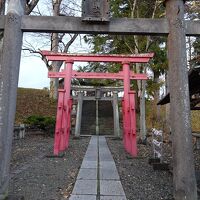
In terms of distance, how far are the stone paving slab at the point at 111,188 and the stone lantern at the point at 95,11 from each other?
2625 millimetres

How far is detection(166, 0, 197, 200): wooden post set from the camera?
13.1 ft

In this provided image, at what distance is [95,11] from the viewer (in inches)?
169

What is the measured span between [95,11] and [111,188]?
2827mm

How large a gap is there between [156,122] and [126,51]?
820 centimetres

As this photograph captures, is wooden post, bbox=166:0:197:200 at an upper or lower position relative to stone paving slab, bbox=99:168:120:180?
upper

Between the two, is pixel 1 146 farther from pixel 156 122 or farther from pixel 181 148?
pixel 156 122

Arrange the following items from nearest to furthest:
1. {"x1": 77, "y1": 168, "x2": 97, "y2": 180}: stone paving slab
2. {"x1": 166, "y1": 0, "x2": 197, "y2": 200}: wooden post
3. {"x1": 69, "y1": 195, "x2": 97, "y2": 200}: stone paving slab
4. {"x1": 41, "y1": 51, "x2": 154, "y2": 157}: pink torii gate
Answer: {"x1": 166, "y1": 0, "x2": 197, "y2": 200}: wooden post → {"x1": 69, "y1": 195, "x2": 97, "y2": 200}: stone paving slab → {"x1": 77, "y1": 168, "x2": 97, "y2": 180}: stone paving slab → {"x1": 41, "y1": 51, "x2": 154, "y2": 157}: pink torii gate

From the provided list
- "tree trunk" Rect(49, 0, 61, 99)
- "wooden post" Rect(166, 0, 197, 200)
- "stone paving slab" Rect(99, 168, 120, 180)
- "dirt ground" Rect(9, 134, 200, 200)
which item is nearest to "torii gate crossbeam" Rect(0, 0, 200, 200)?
"wooden post" Rect(166, 0, 197, 200)

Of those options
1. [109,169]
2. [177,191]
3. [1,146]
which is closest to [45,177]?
[109,169]

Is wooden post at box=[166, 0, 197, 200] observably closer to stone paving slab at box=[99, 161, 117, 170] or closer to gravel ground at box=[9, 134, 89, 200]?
gravel ground at box=[9, 134, 89, 200]

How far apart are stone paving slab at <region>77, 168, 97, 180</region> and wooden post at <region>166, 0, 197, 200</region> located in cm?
207

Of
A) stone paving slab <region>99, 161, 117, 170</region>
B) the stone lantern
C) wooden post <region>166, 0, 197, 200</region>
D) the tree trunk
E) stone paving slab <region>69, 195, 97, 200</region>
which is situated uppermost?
the tree trunk

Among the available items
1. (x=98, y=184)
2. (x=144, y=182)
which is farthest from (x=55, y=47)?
(x=98, y=184)

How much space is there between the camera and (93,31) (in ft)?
14.3
